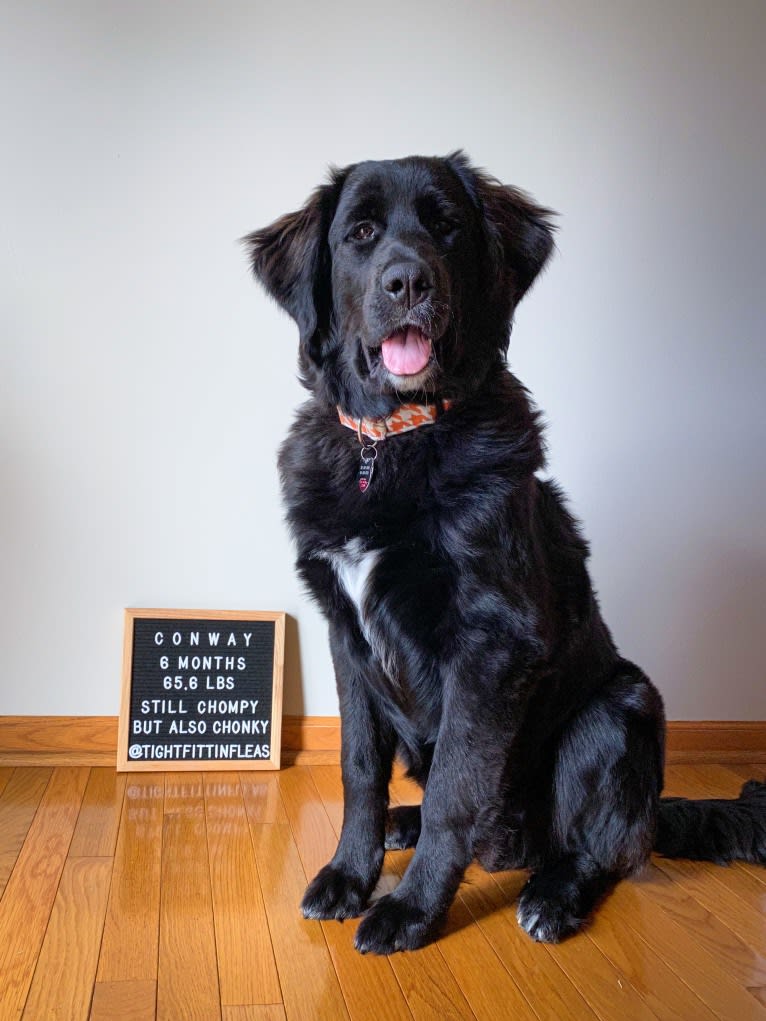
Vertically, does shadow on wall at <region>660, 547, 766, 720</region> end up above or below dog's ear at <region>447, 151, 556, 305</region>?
below

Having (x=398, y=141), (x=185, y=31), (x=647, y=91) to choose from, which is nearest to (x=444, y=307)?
(x=398, y=141)

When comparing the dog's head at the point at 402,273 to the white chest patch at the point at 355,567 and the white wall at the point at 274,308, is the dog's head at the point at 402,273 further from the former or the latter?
the white wall at the point at 274,308

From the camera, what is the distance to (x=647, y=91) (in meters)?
2.62

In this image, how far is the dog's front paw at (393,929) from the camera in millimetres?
1615

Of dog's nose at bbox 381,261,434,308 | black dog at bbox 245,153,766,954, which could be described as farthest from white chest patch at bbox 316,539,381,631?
dog's nose at bbox 381,261,434,308

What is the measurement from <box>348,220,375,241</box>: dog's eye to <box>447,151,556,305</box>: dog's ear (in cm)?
20

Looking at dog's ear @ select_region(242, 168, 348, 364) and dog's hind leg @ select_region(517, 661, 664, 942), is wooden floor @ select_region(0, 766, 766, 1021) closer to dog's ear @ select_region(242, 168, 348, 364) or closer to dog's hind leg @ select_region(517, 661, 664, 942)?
dog's hind leg @ select_region(517, 661, 664, 942)

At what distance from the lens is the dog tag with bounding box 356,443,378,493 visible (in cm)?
174

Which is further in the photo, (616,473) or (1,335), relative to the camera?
(616,473)

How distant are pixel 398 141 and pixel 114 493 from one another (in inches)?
43.5

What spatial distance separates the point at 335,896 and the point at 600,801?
502mm

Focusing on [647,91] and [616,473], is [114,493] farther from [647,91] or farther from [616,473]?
[647,91]

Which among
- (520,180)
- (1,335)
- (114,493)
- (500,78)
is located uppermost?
(500,78)

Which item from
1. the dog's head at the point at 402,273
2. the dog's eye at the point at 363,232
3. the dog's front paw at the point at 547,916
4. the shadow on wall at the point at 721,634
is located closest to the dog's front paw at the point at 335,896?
the dog's front paw at the point at 547,916
